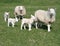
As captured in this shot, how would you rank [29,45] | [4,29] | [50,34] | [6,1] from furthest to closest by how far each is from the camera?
1. [6,1]
2. [4,29]
3. [50,34]
4. [29,45]

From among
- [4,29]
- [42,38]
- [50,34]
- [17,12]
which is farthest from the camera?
[17,12]

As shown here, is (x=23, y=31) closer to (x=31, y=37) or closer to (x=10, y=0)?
(x=31, y=37)

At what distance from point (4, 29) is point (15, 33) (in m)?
1.33

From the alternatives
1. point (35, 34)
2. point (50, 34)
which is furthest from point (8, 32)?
point (50, 34)

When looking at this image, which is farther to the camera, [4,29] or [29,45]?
[4,29]

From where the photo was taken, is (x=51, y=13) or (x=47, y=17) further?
(x=47, y=17)

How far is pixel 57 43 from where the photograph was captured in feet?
41.9

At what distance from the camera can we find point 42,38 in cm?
1355

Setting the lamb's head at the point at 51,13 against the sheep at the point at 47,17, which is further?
the sheep at the point at 47,17

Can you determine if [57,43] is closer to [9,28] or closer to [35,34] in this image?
[35,34]

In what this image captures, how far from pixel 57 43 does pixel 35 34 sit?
197 centimetres

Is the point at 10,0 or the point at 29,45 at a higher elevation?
the point at 10,0

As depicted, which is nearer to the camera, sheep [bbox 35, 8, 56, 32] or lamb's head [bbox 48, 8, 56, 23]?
lamb's head [bbox 48, 8, 56, 23]

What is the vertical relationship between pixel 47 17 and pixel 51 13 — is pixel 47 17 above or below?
below
